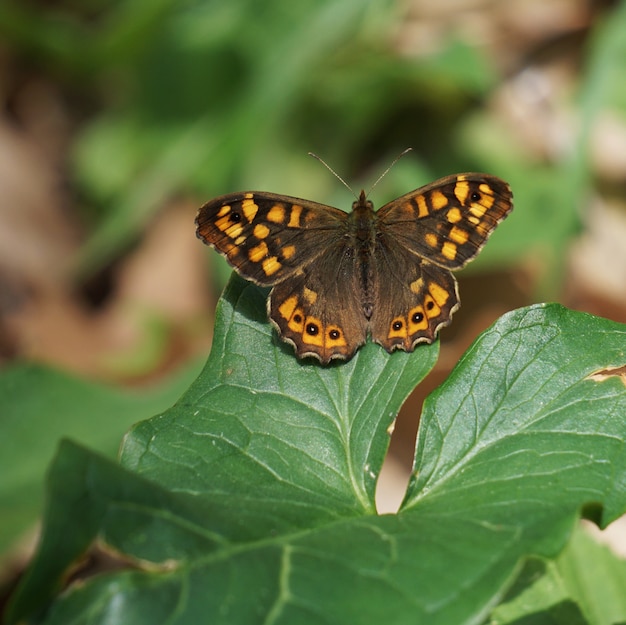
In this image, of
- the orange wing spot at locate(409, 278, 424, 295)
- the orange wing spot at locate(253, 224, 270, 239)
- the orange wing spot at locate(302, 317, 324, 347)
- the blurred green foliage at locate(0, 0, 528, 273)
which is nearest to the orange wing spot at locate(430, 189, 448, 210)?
the orange wing spot at locate(409, 278, 424, 295)

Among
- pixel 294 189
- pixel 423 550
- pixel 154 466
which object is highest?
pixel 294 189

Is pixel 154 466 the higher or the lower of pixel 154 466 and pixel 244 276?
the lower

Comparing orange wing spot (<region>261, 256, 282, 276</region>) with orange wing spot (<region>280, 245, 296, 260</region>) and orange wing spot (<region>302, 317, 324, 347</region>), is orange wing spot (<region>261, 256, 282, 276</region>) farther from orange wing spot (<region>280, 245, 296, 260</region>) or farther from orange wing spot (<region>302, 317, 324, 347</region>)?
orange wing spot (<region>302, 317, 324, 347</region>)

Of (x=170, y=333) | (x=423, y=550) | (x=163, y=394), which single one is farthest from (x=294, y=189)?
(x=423, y=550)

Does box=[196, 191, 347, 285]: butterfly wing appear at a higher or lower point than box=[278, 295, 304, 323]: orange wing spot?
higher

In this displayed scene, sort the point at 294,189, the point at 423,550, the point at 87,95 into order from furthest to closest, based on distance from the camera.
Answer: the point at 87,95, the point at 294,189, the point at 423,550

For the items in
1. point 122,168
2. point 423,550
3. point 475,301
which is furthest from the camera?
point 122,168

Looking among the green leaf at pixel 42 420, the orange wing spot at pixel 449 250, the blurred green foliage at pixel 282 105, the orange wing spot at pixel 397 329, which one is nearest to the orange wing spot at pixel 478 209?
the orange wing spot at pixel 449 250

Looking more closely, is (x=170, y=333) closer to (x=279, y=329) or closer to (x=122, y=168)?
(x=122, y=168)

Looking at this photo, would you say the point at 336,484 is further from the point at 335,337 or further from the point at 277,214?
the point at 277,214
